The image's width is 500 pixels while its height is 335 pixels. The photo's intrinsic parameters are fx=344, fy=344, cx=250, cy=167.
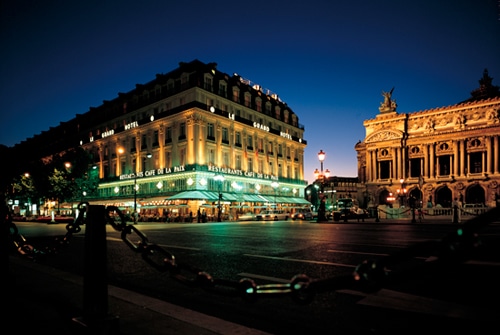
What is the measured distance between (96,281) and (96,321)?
0.31 meters

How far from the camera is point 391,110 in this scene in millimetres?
68750

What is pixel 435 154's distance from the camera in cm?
6312

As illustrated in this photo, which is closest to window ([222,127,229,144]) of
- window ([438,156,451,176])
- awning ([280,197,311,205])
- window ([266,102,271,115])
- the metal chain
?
window ([266,102,271,115])

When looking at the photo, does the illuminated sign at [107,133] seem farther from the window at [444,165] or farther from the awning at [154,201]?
the window at [444,165]

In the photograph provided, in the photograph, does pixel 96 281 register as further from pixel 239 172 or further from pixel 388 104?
pixel 388 104

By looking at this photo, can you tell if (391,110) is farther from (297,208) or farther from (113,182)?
(113,182)

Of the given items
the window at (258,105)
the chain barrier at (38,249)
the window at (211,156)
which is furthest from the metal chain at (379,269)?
the window at (258,105)

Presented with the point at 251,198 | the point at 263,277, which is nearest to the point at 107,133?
the point at 251,198

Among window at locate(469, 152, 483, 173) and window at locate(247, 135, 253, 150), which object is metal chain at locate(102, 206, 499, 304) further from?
window at locate(469, 152, 483, 173)

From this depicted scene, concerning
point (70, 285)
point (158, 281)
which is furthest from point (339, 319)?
point (70, 285)

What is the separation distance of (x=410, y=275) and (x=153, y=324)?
2637 mm

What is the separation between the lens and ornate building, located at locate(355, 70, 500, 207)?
57.4 meters

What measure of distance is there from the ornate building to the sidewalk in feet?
178

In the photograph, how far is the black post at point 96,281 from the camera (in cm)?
281
